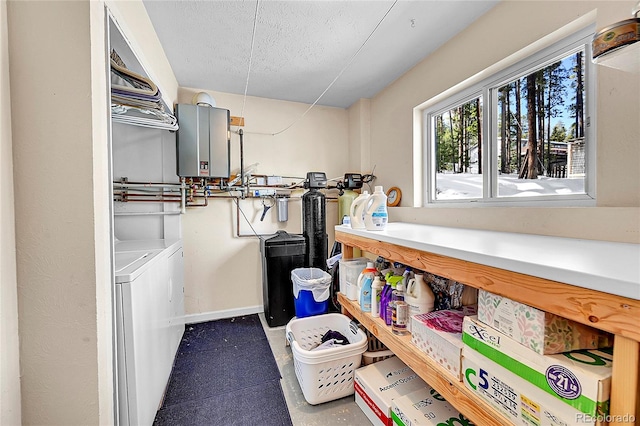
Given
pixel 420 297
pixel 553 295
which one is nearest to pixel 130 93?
pixel 420 297

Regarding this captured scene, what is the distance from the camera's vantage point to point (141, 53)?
4.64 ft

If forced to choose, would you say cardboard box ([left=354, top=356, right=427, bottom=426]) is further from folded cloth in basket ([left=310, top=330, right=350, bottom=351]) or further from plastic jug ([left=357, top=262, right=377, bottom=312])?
plastic jug ([left=357, top=262, right=377, bottom=312])

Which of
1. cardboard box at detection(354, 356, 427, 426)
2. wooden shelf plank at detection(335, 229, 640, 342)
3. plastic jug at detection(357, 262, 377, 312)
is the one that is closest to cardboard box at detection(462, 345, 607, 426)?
wooden shelf plank at detection(335, 229, 640, 342)

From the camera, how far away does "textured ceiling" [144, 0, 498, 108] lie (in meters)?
1.55

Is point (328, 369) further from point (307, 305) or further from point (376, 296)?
point (307, 305)

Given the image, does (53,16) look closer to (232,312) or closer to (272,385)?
(272,385)

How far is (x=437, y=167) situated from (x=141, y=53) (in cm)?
226

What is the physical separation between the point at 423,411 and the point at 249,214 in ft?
7.24

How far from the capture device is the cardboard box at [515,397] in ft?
1.90

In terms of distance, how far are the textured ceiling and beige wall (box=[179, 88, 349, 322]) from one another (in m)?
0.36

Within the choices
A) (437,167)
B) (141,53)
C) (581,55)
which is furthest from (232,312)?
(581,55)

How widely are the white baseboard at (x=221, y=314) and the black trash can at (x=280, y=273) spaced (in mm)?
344

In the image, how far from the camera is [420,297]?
1.17 metres

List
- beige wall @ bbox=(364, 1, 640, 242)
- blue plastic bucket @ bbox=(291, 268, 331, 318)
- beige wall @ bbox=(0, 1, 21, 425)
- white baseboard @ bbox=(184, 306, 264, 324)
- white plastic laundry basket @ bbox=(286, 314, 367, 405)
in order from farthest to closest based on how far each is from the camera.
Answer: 1. white baseboard @ bbox=(184, 306, 264, 324)
2. blue plastic bucket @ bbox=(291, 268, 331, 318)
3. white plastic laundry basket @ bbox=(286, 314, 367, 405)
4. beige wall @ bbox=(364, 1, 640, 242)
5. beige wall @ bbox=(0, 1, 21, 425)
